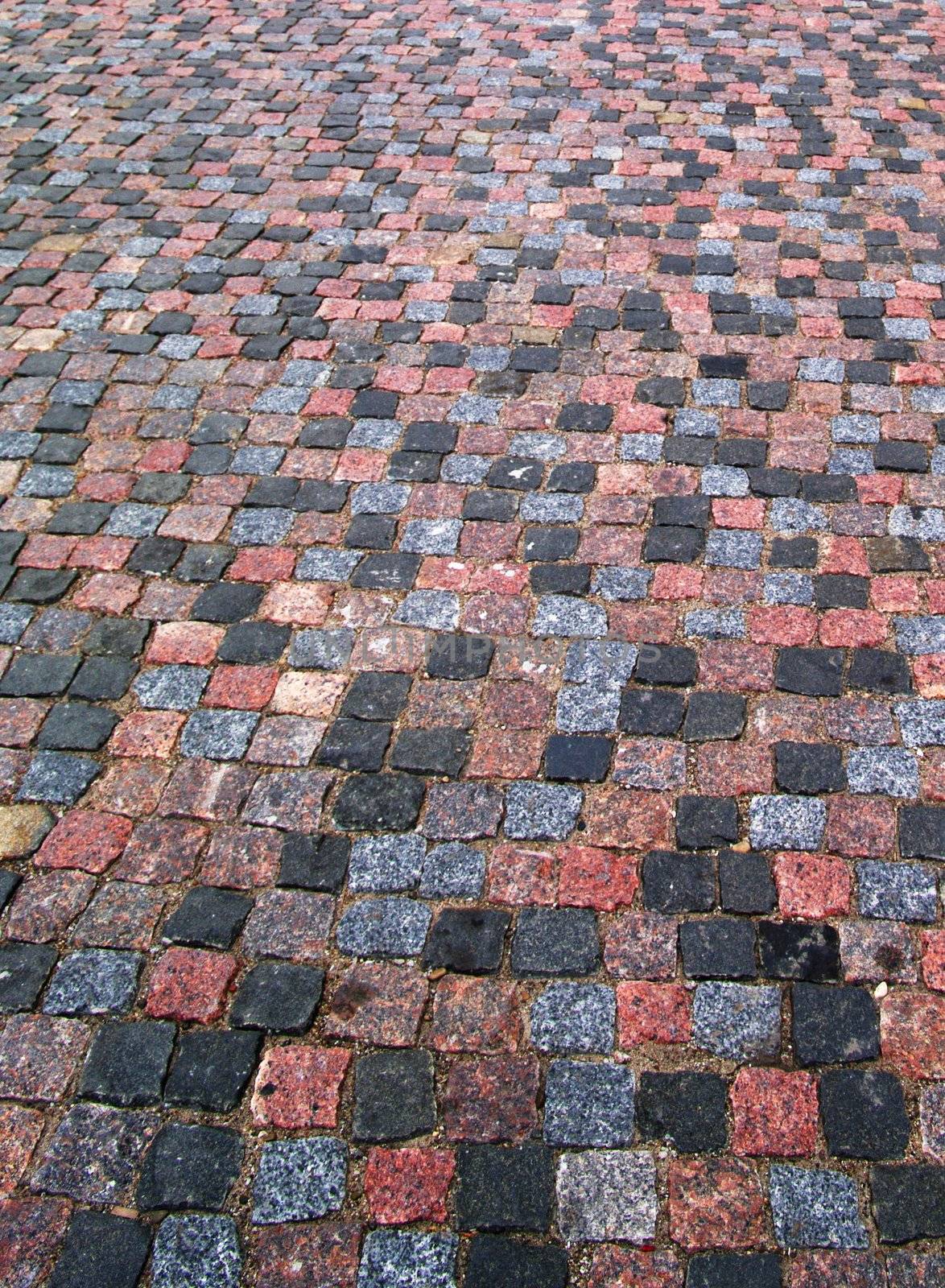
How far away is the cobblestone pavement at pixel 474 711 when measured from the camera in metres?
2.69

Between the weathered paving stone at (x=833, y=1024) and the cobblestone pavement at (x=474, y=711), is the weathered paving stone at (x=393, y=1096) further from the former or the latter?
the weathered paving stone at (x=833, y=1024)

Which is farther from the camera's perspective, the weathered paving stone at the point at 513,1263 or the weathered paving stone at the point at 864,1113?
the weathered paving stone at the point at 864,1113

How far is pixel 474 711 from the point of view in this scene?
369 cm

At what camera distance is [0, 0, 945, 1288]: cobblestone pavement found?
2.69 m

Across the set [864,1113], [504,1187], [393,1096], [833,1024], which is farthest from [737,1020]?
[393,1096]

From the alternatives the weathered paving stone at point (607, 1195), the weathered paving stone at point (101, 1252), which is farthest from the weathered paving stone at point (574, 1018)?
the weathered paving stone at point (101, 1252)

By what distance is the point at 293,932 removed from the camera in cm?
315

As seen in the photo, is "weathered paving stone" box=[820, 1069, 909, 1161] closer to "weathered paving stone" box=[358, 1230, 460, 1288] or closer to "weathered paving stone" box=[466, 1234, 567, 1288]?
"weathered paving stone" box=[466, 1234, 567, 1288]

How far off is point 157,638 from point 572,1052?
1.97 m

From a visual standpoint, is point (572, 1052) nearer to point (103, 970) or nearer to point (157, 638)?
point (103, 970)

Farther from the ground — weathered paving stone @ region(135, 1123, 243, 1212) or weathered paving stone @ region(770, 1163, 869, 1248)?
weathered paving stone @ region(135, 1123, 243, 1212)

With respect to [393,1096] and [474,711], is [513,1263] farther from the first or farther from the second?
[474,711]

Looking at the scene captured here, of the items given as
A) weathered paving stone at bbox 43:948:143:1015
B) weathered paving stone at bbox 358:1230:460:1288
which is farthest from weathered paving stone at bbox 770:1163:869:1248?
Result: weathered paving stone at bbox 43:948:143:1015

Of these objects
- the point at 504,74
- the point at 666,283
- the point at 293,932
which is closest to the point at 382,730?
the point at 293,932
